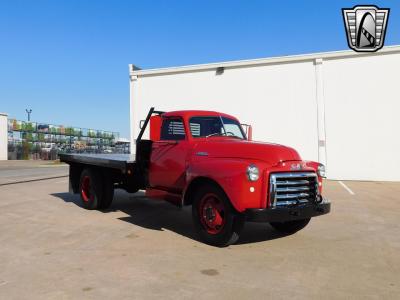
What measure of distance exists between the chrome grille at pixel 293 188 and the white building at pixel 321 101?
444 inches

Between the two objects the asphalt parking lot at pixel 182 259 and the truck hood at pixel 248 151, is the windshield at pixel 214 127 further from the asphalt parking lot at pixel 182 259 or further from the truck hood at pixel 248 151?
the asphalt parking lot at pixel 182 259

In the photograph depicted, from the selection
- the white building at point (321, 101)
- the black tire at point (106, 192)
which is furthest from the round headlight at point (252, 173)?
the white building at point (321, 101)

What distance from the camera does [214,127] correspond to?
642cm

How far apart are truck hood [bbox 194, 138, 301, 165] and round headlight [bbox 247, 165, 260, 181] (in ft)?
0.93

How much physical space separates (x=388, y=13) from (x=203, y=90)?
327 inches

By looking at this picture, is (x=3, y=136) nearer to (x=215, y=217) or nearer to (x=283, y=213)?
(x=215, y=217)

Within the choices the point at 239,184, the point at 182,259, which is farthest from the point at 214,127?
the point at 182,259

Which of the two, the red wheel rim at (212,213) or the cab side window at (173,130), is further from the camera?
the cab side window at (173,130)

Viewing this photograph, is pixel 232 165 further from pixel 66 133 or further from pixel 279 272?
pixel 66 133

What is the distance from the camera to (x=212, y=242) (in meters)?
5.18

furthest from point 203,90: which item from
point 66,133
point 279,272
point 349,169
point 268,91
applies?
point 66,133

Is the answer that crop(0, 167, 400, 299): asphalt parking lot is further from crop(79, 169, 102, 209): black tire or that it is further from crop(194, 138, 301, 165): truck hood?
crop(194, 138, 301, 165): truck hood

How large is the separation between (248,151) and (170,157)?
155cm

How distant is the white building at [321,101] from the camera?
15227 mm
